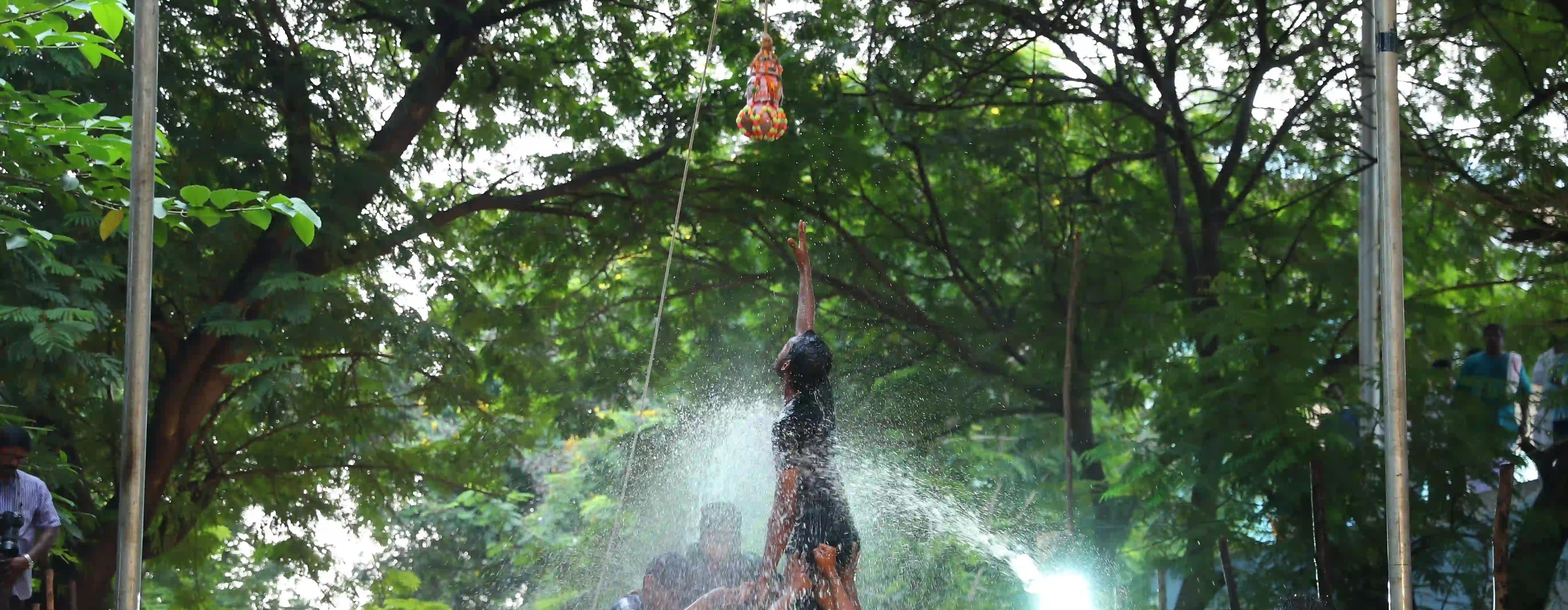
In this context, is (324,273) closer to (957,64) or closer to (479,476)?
(479,476)

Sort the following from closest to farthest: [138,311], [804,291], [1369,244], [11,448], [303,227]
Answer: [138,311] → [303,227] → [804,291] → [11,448] → [1369,244]

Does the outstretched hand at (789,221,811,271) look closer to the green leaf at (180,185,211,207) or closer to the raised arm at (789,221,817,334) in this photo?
the raised arm at (789,221,817,334)

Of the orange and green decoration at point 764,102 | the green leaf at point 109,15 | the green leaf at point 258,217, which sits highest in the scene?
the orange and green decoration at point 764,102

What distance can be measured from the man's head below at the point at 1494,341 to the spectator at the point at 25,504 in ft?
30.2

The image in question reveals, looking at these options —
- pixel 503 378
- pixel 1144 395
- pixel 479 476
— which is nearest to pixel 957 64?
pixel 1144 395

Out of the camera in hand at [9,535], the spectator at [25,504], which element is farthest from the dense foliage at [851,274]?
the camera in hand at [9,535]

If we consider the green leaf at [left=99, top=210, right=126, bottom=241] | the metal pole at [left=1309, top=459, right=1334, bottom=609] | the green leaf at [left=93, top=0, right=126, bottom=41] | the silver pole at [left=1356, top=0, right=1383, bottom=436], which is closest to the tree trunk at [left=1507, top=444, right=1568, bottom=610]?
the metal pole at [left=1309, top=459, right=1334, bottom=609]

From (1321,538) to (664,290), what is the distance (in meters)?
5.34

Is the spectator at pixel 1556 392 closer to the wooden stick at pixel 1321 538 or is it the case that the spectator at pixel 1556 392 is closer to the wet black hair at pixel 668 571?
the wooden stick at pixel 1321 538

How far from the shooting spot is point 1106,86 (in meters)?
13.1

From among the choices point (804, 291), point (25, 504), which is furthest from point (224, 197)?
point (25, 504)

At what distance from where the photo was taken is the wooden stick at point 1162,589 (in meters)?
12.7

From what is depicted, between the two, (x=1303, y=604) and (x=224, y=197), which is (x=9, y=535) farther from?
(x=1303, y=604)

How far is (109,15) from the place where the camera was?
17.7ft
